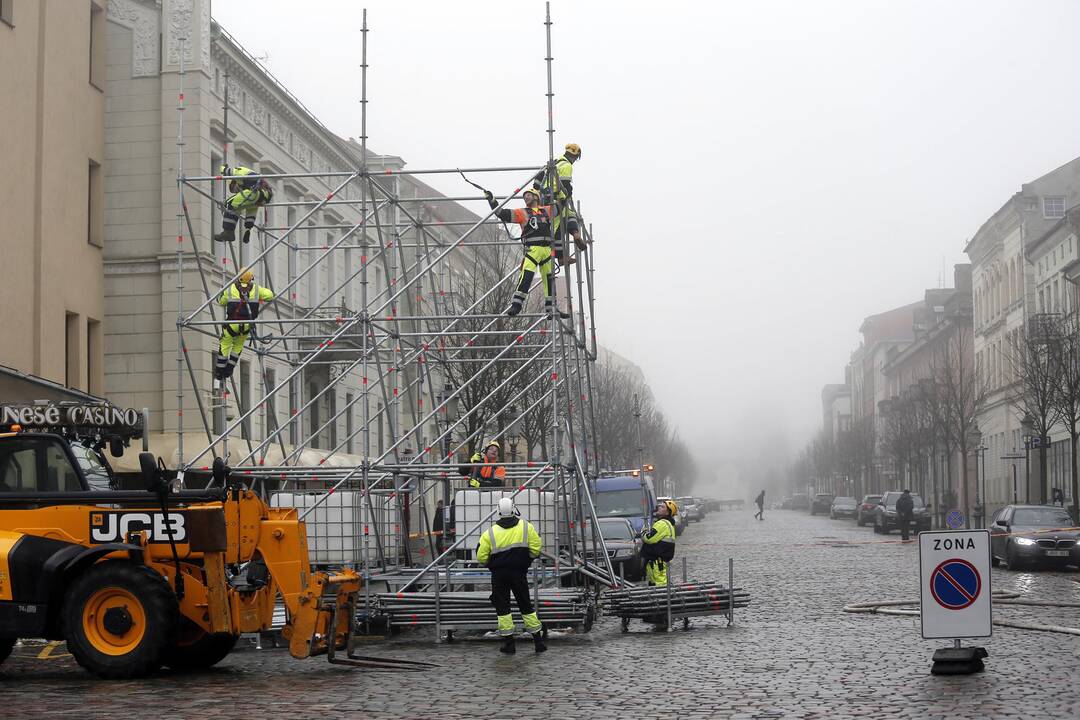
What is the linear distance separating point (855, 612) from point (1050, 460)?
149 feet

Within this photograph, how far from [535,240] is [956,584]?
790 cm

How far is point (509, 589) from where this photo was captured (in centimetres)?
1638

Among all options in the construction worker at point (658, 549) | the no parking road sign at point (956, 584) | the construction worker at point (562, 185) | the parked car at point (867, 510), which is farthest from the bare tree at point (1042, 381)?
the no parking road sign at point (956, 584)

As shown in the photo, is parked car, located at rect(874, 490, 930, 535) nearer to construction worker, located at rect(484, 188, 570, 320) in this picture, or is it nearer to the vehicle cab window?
construction worker, located at rect(484, 188, 570, 320)

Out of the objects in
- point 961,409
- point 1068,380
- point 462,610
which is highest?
point 961,409

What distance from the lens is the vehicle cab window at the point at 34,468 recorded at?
1415 cm

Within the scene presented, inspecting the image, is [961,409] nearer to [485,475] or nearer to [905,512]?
[905,512]

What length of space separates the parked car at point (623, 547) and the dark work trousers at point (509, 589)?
10.7 meters

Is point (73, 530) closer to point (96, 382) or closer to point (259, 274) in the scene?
point (96, 382)

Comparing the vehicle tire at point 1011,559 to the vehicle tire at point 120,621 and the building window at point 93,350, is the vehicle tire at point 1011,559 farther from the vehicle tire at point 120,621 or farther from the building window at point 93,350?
the vehicle tire at point 120,621

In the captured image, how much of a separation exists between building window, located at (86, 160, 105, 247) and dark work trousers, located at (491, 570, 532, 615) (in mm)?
20578

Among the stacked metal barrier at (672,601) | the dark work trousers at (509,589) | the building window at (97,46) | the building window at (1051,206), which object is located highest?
the building window at (1051,206)

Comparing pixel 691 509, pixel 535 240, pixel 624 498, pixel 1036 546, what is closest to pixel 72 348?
pixel 624 498

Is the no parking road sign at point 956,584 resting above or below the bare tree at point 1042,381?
below
